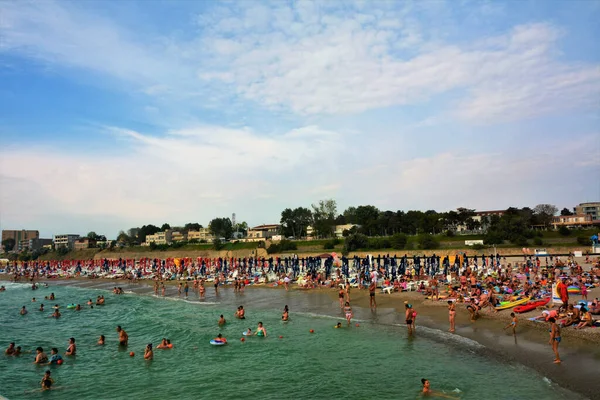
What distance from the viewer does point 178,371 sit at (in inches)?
680

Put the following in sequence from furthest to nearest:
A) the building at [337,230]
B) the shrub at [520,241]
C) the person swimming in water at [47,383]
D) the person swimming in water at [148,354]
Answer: the building at [337,230] < the shrub at [520,241] < the person swimming in water at [148,354] < the person swimming in water at [47,383]

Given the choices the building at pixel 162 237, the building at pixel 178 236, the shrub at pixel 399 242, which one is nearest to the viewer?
the shrub at pixel 399 242

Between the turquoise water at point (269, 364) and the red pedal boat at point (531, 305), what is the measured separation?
4964 millimetres

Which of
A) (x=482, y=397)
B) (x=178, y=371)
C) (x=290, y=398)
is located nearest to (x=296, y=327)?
(x=178, y=371)

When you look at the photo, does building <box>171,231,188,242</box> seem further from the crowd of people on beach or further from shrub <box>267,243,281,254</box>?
the crowd of people on beach

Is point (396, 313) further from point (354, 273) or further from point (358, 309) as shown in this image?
point (354, 273)

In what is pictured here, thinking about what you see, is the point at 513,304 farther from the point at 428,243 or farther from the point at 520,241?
the point at 428,243

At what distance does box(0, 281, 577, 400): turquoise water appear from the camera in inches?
558

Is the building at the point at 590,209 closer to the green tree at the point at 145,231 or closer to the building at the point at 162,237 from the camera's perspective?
the building at the point at 162,237

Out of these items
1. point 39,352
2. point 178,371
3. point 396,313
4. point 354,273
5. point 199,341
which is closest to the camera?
point 178,371

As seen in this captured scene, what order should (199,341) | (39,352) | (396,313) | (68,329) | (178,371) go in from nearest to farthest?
(178,371), (39,352), (199,341), (396,313), (68,329)

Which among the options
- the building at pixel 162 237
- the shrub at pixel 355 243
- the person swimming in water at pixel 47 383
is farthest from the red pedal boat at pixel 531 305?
the building at pixel 162 237

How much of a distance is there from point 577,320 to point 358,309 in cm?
1312

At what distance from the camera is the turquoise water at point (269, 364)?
46.5 feet
